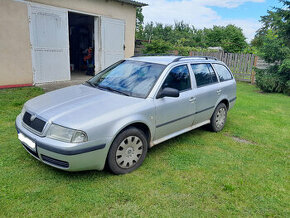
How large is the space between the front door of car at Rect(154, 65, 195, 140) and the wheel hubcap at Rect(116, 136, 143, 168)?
0.40 m

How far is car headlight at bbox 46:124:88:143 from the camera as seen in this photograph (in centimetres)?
255

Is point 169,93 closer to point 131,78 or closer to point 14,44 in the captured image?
point 131,78

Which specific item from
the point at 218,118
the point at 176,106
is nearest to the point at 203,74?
the point at 218,118

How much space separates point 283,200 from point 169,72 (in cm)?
233

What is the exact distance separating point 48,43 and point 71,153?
7.01 metres

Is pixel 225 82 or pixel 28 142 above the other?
pixel 225 82

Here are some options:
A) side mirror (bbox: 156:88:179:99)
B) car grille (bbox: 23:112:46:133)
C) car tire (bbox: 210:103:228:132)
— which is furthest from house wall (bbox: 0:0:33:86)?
car tire (bbox: 210:103:228:132)

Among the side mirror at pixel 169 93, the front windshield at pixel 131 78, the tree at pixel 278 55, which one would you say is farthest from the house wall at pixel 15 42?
the tree at pixel 278 55

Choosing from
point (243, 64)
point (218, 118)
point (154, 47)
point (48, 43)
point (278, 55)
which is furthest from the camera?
point (243, 64)

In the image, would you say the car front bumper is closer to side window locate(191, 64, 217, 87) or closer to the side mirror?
the side mirror

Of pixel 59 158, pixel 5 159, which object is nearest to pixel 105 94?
pixel 59 158

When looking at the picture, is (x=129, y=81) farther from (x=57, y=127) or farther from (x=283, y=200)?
(x=283, y=200)

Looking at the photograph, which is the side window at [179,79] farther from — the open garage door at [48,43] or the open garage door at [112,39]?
the open garage door at [112,39]

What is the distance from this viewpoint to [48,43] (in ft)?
27.2
